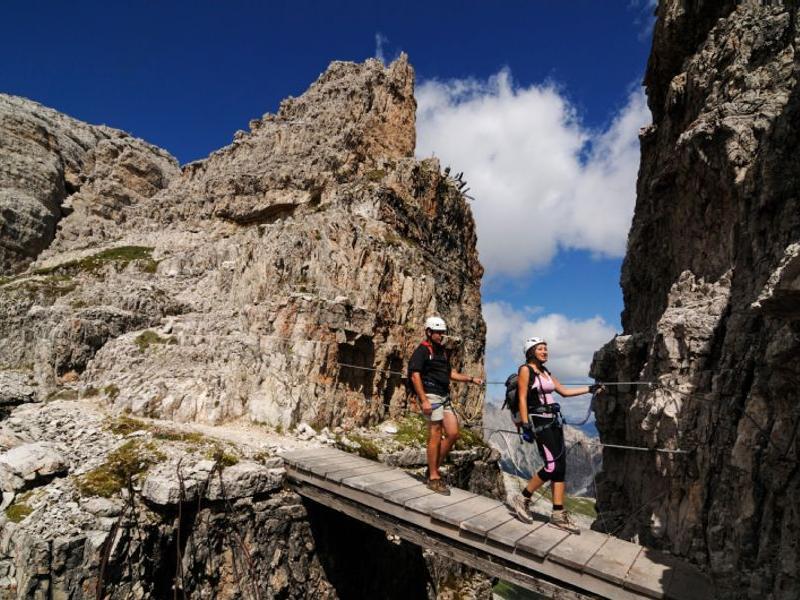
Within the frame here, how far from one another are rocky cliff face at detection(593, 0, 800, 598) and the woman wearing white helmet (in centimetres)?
192

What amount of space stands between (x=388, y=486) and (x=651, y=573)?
600cm

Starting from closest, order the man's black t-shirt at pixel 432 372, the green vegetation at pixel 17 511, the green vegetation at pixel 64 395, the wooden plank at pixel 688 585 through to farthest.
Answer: the wooden plank at pixel 688 585 < the man's black t-shirt at pixel 432 372 < the green vegetation at pixel 17 511 < the green vegetation at pixel 64 395

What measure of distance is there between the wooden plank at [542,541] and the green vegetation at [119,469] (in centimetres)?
1048

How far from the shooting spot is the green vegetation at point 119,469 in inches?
439

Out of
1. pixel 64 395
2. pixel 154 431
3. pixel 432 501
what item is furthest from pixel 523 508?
pixel 64 395

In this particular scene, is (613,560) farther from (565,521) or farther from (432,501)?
(432,501)

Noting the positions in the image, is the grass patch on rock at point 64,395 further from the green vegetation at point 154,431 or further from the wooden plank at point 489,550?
the wooden plank at point 489,550

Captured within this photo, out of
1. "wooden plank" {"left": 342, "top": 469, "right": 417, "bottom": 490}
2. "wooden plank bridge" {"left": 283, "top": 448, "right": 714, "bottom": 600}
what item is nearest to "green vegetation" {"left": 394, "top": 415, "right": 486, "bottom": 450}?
"wooden plank" {"left": 342, "top": 469, "right": 417, "bottom": 490}

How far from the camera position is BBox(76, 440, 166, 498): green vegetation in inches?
439

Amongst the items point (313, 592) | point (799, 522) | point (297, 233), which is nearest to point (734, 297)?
point (799, 522)

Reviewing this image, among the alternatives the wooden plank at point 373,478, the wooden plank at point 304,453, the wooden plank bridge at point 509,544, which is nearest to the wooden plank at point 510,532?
the wooden plank bridge at point 509,544

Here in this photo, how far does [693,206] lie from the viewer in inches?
511

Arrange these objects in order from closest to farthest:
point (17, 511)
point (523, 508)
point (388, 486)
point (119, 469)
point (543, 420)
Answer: point (543, 420) → point (523, 508) → point (17, 511) → point (388, 486) → point (119, 469)

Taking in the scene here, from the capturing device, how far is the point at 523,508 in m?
9.09
